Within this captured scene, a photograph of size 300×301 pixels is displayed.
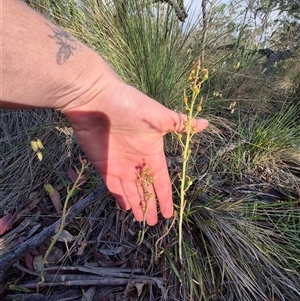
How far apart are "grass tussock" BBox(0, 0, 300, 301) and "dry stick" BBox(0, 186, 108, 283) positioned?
6cm

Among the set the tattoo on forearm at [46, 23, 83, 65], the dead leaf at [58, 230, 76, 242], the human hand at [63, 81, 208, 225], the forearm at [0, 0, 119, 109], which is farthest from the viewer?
the dead leaf at [58, 230, 76, 242]

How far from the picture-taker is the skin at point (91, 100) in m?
0.86

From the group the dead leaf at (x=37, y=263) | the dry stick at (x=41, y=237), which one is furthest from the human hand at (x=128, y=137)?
the dead leaf at (x=37, y=263)

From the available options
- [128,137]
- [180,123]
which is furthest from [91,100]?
[180,123]

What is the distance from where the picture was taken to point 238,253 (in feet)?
3.85

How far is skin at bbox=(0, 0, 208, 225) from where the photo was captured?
0.86 metres

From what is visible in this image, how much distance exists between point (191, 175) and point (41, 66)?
815 millimetres

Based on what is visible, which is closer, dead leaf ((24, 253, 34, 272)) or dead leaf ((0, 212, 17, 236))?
dead leaf ((24, 253, 34, 272))

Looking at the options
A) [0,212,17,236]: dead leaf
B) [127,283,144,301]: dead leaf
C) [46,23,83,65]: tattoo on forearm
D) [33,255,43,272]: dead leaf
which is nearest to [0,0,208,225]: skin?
[46,23,83,65]: tattoo on forearm

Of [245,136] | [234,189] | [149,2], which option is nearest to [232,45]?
[149,2]

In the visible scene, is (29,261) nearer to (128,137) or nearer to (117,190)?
(117,190)

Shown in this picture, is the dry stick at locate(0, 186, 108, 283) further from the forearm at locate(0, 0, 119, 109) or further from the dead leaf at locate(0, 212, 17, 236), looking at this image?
the forearm at locate(0, 0, 119, 109)

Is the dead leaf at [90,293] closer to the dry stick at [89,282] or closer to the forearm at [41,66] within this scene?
the dry stick at [89,282]

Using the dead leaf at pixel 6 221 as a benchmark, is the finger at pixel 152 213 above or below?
above
